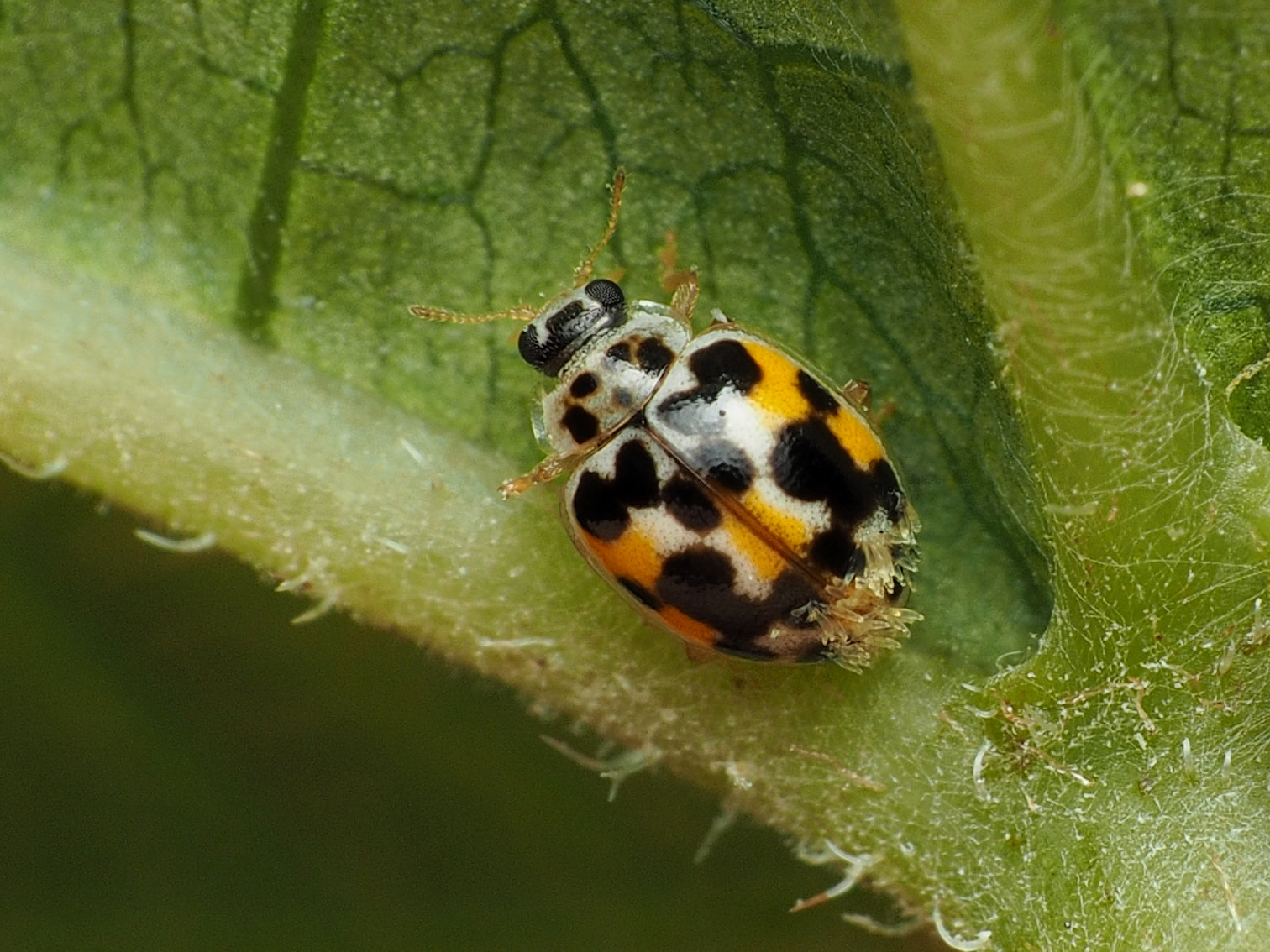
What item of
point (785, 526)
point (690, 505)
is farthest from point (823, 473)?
point (690, 505)

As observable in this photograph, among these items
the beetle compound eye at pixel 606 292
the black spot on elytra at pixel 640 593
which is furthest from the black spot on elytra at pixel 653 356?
the black spot on elytra at pixel 640 593

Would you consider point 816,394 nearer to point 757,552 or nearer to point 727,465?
point 727,465

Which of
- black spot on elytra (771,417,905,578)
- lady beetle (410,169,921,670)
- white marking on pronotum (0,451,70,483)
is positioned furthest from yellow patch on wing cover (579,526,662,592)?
white marking on pronotum (0,451,70,483)

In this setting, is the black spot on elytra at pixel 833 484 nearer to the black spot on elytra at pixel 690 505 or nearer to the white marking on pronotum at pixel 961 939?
the black spot on elytra at pixel 690 505

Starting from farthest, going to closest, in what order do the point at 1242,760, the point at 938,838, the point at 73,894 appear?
the point at 73,894, the point at 938,838, the point at 1242,760

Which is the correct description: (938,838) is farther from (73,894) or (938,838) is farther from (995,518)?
(73,894)

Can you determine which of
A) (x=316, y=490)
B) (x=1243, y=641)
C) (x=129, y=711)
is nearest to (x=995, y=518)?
(x=1243, y=641)

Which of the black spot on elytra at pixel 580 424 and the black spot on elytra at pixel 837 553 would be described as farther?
the black spot on elytra at pixel 580 424
